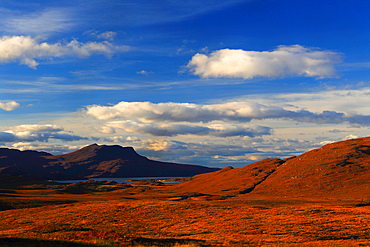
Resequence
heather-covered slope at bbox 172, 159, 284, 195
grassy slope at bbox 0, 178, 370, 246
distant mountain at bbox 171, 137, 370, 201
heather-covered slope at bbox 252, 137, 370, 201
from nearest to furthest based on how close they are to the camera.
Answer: grassy slope at bbox 0, 178, 370, 246
heather-covered slope at bbox 252, 137, 370, 201
distant mountain at bbox 171, 137, 370, 201
heather-covered slope at bbox 172, 159, 284, 195

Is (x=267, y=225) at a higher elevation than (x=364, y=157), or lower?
lower

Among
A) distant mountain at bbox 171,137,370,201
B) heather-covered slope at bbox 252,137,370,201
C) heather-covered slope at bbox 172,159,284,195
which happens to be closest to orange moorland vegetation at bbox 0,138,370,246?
heather-covered slope at bbox 252,137,370,201

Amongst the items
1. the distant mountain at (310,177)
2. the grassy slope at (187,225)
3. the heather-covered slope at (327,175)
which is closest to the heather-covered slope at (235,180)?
the distant mountain at (310,177)

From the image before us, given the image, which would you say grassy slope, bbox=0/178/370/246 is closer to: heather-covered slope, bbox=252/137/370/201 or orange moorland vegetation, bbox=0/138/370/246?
orange moorland vegetation, bbox=0/138/370/246

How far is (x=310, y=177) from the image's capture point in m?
140

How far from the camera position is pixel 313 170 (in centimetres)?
14400

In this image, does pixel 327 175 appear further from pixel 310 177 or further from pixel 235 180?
pixel 235 180

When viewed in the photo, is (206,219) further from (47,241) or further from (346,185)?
(346,185)

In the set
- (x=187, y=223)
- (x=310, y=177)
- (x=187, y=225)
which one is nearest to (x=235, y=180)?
(x=310, y=177)

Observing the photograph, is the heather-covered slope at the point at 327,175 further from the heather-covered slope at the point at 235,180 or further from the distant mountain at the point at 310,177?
the heather-covered slope at the point at 235,180

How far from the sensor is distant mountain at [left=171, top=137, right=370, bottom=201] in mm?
124169

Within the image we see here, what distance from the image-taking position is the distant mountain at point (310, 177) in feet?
407

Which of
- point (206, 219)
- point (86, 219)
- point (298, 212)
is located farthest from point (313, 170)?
point (86, 219)

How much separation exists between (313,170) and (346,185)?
20.6 m
